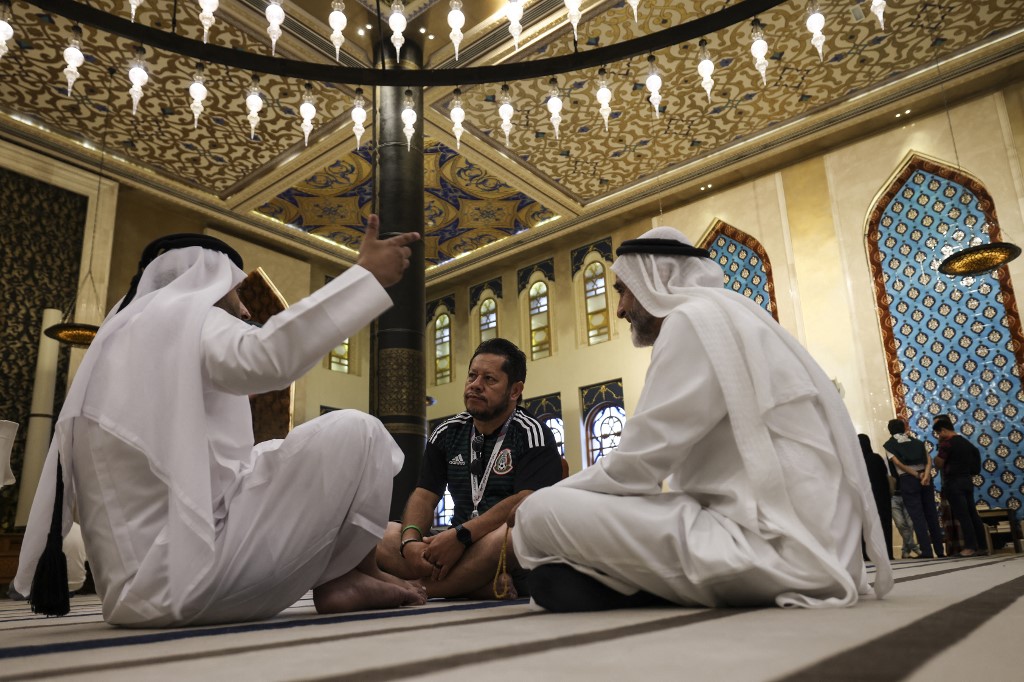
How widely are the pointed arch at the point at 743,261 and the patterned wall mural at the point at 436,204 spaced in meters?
2.79

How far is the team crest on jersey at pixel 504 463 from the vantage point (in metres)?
2.80

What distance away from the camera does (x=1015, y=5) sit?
759 centimetres

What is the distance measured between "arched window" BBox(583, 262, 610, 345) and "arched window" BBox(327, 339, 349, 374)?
4544mm

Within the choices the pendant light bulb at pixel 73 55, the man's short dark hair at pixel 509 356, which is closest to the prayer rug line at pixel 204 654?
the man's short dark hair at pixel 509 356

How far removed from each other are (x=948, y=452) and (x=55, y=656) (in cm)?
722

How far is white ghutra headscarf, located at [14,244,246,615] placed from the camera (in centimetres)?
160

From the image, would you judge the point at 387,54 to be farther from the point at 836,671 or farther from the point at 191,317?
the point at 836,671

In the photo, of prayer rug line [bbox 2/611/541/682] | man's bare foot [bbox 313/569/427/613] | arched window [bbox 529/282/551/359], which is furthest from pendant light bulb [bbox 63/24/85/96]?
arched window [bbox 529/282/551/359]

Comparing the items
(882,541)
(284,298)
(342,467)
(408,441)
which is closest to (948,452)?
(408,441)

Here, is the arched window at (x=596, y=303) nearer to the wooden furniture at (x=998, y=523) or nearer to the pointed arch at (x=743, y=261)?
the pointed arch at (x=743, y=261)

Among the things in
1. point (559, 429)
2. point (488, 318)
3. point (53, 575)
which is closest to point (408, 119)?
point (53, 575)

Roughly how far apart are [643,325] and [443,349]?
11.8 meters

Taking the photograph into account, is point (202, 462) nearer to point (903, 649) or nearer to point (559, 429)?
point (903, 649)

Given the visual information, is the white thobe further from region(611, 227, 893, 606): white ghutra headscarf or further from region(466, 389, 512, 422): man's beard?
region(466, 389, 512, 422): man's beard
